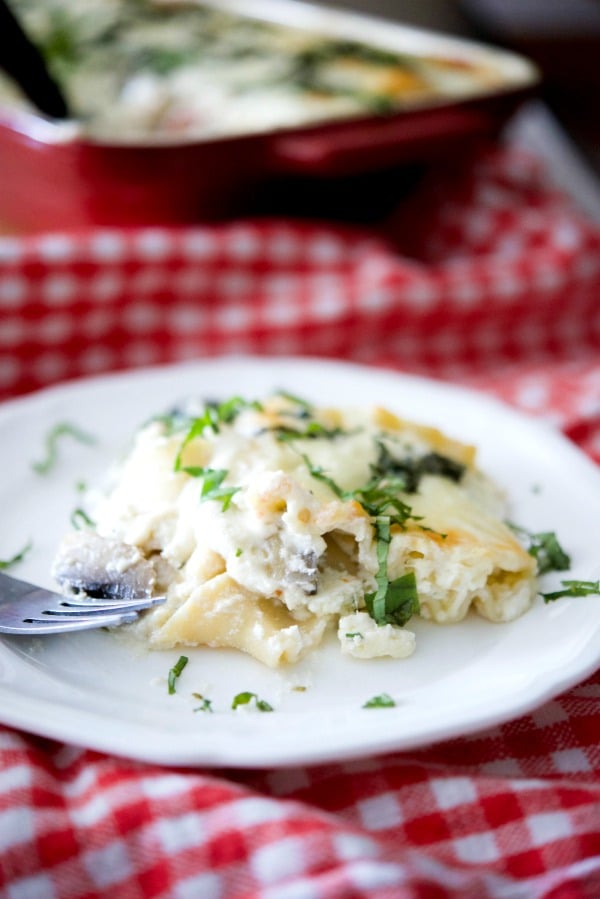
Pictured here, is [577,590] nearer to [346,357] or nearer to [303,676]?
[303,676]

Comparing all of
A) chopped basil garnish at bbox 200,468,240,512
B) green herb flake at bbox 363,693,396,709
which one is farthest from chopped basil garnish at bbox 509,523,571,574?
chopped basil garnish at bbox 200,468,240,512

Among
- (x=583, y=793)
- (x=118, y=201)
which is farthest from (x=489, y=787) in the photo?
(x=118, y=201)

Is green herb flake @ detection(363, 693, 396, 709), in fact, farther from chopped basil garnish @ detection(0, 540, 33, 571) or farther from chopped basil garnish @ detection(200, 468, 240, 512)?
chopped basil garnish @ detection(0, 540, 33, 571)

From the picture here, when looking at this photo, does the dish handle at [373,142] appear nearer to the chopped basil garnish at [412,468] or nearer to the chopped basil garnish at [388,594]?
the chopped basil garnish at [412,468]

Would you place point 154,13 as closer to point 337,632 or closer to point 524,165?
point 524,165

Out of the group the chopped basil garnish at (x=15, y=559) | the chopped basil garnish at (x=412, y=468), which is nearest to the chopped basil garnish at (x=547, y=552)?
the chopped basil garnish at (x=412, y=468)
